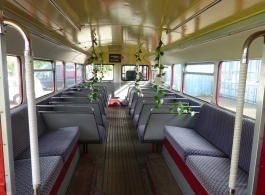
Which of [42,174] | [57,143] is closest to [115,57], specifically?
[57,143]

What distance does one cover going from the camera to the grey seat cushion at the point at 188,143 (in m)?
2.81

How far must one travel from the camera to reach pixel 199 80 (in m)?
4.77

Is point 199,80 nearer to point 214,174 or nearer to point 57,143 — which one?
point 214,174

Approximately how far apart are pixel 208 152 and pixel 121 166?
156cm

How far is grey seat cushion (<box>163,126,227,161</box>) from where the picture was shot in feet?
9.21

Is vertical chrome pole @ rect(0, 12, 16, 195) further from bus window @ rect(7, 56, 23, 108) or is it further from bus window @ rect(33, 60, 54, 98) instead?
bus window @ rect(33, 60, 54, 98)

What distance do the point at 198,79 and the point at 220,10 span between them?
101 inches

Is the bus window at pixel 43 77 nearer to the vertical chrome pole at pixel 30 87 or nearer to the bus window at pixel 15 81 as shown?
the bus window at pixel 15 81

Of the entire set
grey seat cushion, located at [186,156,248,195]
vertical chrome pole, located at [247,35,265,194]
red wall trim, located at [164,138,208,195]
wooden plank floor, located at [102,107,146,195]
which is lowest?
wooden plank floor, located at [102,107,146,195]

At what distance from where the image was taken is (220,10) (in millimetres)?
2406

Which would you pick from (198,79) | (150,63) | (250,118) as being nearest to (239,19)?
(250,118)

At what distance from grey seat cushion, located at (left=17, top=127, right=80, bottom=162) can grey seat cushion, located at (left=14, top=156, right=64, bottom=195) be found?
17 centimetres

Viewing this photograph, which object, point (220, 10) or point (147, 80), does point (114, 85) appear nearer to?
point (147, 80)

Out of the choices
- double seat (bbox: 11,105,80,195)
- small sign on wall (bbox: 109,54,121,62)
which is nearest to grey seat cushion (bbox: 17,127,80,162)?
double seat (bbox: 11,105,80,195)
